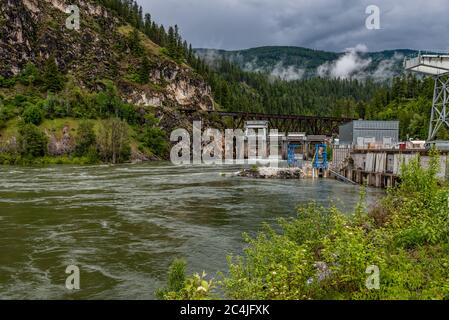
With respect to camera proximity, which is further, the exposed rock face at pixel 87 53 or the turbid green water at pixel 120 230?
the exposed rock face at pixel 87 53

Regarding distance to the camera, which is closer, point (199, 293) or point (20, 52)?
point (199, 293)

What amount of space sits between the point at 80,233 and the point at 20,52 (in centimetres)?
12015

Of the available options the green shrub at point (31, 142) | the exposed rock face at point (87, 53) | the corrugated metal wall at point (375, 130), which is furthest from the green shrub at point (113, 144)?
the corrugated metal wall at point (375, 130)

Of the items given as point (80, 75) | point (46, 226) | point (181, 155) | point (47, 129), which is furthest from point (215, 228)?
point (80, 75)

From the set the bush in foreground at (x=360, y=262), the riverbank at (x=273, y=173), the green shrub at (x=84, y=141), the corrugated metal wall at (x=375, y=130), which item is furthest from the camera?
the green shrub at (x=84, y=141)

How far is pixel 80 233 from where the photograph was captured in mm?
23141

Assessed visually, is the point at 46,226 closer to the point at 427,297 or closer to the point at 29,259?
the point at 29,259

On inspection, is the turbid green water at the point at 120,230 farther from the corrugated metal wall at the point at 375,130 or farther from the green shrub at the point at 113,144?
the green shrub at the point at 113,144

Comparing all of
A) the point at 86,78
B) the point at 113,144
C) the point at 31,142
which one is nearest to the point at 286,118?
the point at 113,144

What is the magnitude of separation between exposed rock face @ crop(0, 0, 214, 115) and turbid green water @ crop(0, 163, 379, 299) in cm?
9322

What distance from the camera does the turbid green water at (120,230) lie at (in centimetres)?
1535

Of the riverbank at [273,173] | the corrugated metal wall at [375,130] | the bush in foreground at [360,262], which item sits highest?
the corrugated metal wall at [375,130]

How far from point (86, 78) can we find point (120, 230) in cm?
11670

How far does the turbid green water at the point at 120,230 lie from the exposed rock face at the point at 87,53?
9322cm
